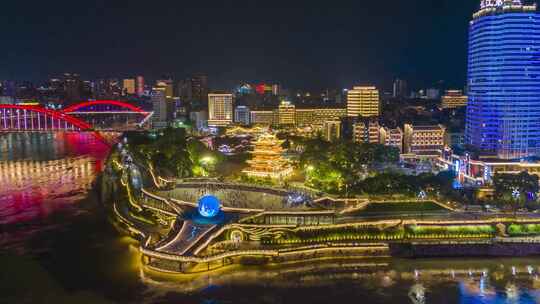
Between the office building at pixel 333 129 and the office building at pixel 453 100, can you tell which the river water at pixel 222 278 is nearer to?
the office building at pixel 333 129

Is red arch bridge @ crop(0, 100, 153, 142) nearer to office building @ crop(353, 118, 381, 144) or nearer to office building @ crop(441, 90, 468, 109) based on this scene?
office building @ crop(353, 118, 381, 144)

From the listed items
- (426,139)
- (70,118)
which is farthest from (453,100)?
(70,118)

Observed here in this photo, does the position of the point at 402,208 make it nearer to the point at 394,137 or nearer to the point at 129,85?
the point at 394,137


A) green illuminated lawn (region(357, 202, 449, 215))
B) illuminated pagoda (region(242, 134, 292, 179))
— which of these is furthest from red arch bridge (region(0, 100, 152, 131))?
green illuminated lawn (region(357, 202, 449, 215))

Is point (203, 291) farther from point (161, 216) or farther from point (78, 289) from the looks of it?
point (161, 216)

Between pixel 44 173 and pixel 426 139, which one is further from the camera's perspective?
pixel 426 139
